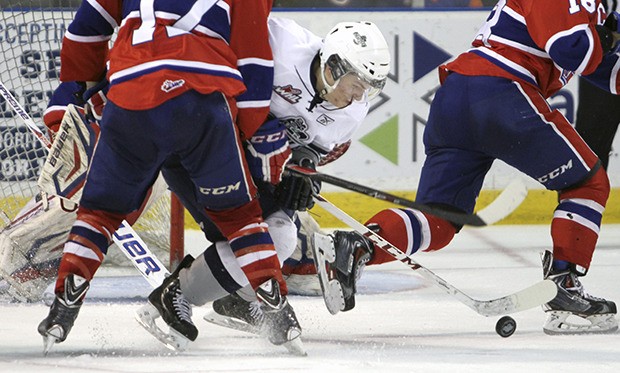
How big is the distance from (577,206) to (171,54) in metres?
1.13

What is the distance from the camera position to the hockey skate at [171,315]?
283cm

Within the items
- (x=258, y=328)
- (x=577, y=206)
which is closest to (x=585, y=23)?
(x=577, y=206)

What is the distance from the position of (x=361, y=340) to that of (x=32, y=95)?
1744 millimetres

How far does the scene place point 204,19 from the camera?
2.63 m

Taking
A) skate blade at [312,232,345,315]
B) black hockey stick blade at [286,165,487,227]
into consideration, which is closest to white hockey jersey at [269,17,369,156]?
black hockey stick blade at [286,165,487,227]

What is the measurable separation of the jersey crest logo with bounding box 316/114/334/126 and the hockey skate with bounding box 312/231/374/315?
0.27 metres

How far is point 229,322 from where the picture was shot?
309 centimetres

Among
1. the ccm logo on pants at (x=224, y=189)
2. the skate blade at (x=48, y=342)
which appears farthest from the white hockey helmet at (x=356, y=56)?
the skate blade at (x=48, y=342)

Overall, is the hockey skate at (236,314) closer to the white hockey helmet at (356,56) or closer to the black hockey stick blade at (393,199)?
the black hockey stick blade at (393,199)

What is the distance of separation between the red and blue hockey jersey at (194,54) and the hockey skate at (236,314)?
53 cm

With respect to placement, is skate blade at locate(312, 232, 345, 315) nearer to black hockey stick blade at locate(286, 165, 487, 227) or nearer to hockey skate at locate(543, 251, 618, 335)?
black hockey stick blade at locate(286, 165, 487, 227)

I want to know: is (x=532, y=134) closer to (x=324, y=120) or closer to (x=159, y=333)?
(x=324, y=120)

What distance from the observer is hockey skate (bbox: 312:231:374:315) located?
2.96 meters

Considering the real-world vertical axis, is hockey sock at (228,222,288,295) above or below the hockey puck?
above
